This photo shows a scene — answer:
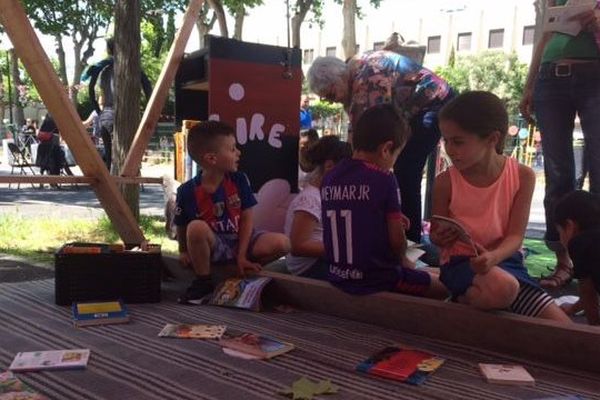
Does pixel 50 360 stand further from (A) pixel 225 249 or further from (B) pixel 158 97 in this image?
(B) pixel 158 97

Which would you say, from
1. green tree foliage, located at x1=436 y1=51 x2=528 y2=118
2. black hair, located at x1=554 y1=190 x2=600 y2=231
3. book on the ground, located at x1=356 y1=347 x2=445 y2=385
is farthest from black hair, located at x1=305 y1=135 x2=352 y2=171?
green tree foliage, located at x1=436 y1=51 x2=528 y2=118

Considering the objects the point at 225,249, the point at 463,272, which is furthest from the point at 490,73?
the point at 463,272

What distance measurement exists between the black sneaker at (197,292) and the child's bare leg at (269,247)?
0.27m

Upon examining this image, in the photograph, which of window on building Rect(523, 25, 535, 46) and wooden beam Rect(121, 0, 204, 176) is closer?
wooden beam Rect(121, 0, 204, 176)

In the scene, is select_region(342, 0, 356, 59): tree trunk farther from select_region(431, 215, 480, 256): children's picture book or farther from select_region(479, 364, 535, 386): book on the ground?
select_region(479, 364, 535, 386): book on the ground

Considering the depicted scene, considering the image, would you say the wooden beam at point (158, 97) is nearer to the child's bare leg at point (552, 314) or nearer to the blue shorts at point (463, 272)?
the blue shorts at point (463, 272)

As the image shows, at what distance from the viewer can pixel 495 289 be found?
6.51 feet

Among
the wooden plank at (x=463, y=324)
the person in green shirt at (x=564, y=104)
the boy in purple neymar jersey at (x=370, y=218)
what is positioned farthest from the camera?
the person in green shirt at (x=564, y=104)

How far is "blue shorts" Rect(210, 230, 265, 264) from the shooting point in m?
2.86

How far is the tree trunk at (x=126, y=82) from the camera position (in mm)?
4906

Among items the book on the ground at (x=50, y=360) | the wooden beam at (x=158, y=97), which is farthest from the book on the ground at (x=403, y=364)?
the wooden beam at (x=158, y=97)

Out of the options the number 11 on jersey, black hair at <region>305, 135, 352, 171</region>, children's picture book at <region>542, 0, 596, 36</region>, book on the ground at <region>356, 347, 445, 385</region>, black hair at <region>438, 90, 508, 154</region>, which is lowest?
book on the ground at <region>356, 347, 445, 385</region>

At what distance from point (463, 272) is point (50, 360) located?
1439mm

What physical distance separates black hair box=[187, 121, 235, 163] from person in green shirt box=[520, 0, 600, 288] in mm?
1691
